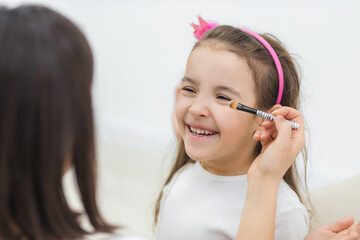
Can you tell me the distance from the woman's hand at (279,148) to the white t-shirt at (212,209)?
0.31ft

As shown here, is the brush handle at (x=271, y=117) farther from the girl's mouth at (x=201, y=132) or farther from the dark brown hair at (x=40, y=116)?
the dark brown hair at (x=40, y=116)

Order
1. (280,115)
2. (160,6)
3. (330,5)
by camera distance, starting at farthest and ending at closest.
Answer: (160,6)
(330,5)
(280,115)

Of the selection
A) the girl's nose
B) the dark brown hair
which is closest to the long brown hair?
the girl's nose

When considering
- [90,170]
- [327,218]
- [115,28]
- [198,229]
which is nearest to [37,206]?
[90,170]

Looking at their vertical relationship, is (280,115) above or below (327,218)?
above

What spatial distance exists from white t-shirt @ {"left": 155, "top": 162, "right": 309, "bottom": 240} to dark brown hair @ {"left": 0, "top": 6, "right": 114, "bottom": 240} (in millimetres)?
331

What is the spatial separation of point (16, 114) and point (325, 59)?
1110 millimetres

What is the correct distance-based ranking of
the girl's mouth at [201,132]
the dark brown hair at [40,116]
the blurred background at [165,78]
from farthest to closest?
the blurred background at [165,78], the girl's mouth at [201,132], the dark brown hair at [40,116]

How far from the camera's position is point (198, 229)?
2.79 ft

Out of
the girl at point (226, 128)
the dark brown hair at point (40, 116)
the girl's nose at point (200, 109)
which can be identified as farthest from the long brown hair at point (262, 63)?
the dark brown hair at point (40, 116)

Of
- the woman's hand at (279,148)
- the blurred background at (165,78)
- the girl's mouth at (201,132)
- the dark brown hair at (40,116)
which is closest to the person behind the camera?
the dark brown hair at (40,116)

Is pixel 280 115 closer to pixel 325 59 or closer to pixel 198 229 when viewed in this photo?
pixel 198 229

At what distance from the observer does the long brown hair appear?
84cm

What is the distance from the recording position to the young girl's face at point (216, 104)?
2.69 ft
